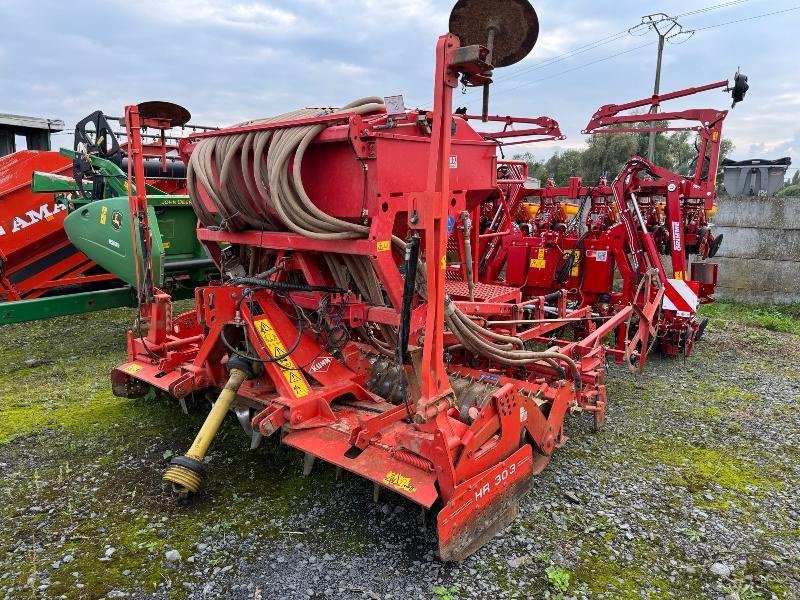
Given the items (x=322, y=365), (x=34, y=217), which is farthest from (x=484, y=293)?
(x=34, y=217)

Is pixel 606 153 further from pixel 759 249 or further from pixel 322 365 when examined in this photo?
pixel 322 365

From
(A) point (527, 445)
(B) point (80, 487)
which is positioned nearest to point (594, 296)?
(A) point (527, 445)

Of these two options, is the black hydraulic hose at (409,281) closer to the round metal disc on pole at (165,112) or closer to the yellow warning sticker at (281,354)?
the yellow warning sticker at (281,354)

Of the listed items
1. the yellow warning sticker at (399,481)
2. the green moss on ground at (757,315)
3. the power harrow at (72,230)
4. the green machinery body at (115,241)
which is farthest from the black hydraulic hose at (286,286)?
the green moss on ground at (757,315)

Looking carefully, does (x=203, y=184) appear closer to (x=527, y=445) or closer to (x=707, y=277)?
(x=527, y=445)

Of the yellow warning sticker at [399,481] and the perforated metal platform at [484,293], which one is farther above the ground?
the perforated metal platform at [484,293]

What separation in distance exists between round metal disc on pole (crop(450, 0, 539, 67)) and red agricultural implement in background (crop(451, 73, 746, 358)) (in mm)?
3124

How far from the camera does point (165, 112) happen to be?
4.67 metres

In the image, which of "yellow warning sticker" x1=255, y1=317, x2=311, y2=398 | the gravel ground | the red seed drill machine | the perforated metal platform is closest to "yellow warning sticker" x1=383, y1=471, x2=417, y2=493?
the red seed drill machine

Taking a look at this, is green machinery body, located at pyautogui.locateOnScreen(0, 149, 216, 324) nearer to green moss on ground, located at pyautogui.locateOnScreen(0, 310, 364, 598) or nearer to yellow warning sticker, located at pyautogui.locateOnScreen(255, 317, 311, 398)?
green moss on ground, located at pyautogui.locateOnScreen(0, 310, 364, 598)

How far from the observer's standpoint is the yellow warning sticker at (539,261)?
711 centimetres

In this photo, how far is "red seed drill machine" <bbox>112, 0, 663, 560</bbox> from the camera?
9.15 ft

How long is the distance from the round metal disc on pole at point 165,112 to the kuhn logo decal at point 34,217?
8.98 feet

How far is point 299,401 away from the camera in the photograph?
3375mm
